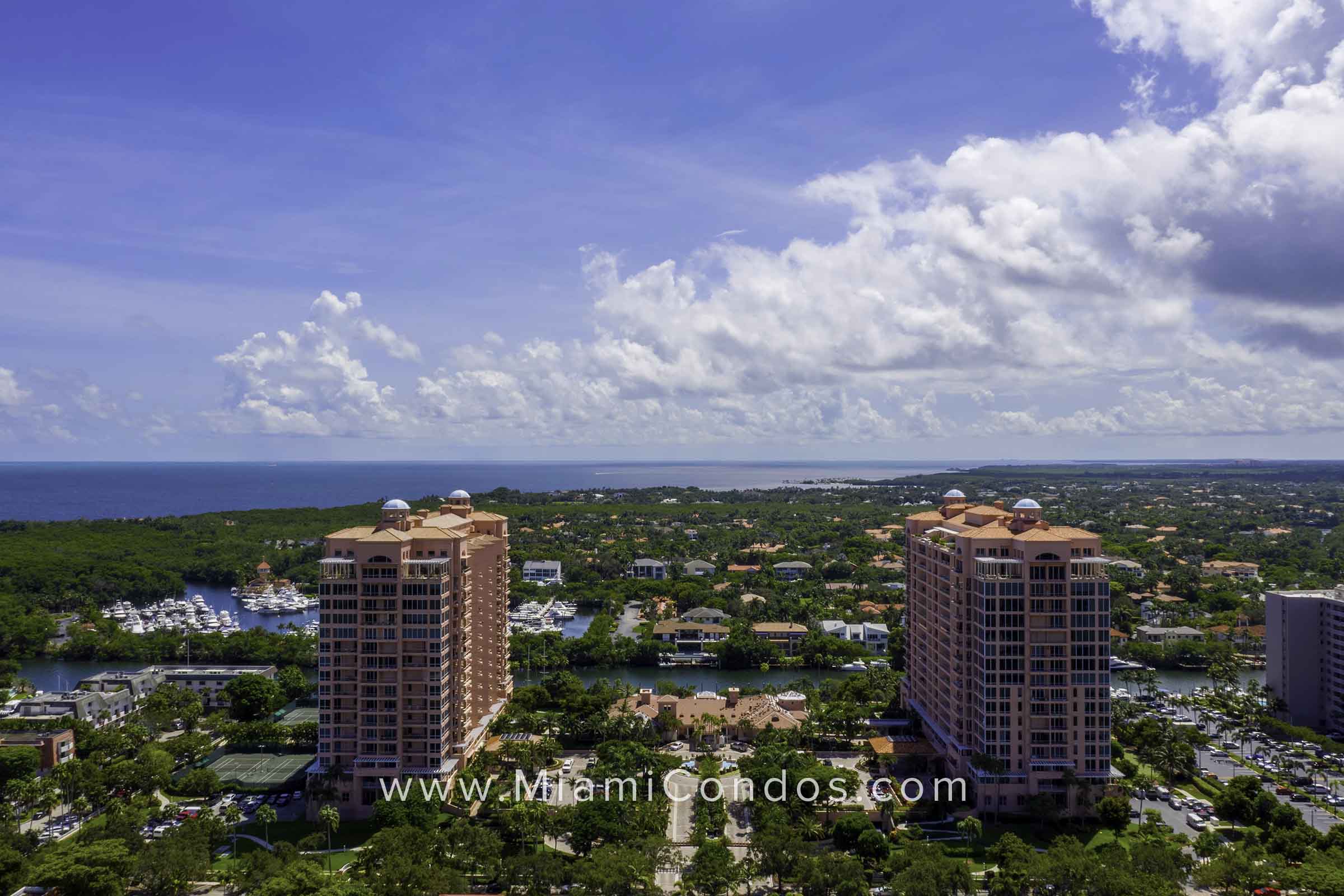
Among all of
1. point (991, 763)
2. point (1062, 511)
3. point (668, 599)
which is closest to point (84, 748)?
point (991, 763)

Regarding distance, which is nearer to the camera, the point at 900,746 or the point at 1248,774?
the point at 1248,774

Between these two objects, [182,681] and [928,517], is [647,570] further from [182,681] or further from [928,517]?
[928,517]

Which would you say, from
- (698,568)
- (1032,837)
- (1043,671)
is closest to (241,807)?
(1032,837)

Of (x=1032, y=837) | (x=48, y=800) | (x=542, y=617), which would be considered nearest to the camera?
(x=1032, y=837)

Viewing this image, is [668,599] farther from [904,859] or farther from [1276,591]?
[904,859]

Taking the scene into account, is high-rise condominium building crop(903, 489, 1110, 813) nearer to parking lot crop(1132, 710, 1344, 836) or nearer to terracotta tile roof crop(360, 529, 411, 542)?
parking lot crop(1132, 710, 1344, 836)

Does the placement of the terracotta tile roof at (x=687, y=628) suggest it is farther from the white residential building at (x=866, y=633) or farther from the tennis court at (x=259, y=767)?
the tennis court at (x=259, y=767)

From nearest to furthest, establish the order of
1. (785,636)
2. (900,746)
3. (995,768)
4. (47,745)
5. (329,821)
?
(329,821) < (995,768) < (47,745) < (900,746) < (785,636)
